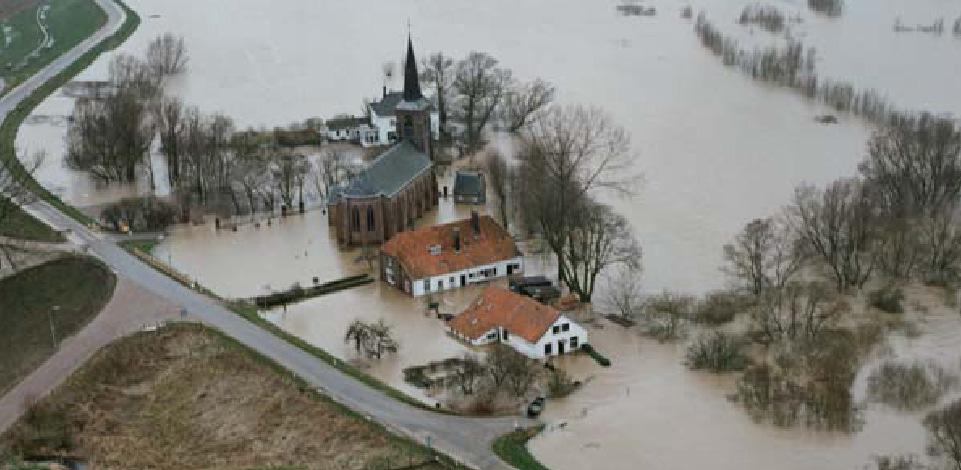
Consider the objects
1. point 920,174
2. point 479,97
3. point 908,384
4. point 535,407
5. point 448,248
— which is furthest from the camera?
point 479,97

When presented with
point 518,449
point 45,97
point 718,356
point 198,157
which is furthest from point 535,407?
point 45,97

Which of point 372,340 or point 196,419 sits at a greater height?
point 372,340

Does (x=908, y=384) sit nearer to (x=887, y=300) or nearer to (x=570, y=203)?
(x=887, y=300)

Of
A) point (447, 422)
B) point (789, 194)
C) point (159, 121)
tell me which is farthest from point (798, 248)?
point (159, 121)

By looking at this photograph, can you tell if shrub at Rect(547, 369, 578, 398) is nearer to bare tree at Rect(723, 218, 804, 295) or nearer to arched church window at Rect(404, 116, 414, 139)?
bare tree at Rect(723, 218, 804, 295)

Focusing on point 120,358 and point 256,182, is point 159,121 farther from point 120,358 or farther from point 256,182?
point 120,358

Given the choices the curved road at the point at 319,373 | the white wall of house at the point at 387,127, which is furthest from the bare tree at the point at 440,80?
the curved road at the point at 319,373

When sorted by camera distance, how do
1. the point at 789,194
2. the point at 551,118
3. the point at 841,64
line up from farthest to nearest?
the point at 841,64
the point at 551,118
the point at 789,194

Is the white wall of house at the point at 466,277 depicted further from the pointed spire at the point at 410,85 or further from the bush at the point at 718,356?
the pointed spire at the point at 410,85
